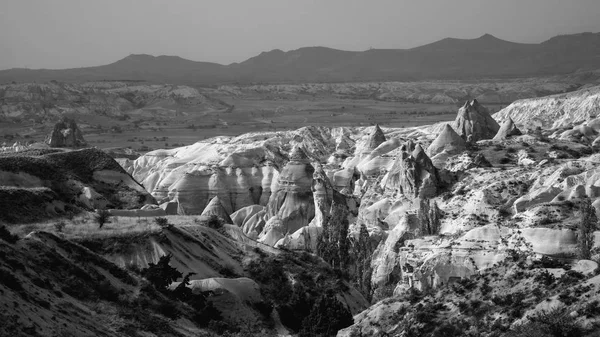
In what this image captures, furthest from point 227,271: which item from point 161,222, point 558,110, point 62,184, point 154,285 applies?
point 558,110

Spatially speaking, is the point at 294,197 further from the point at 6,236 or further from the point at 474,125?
the point at 6,236

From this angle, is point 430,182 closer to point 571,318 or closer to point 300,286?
point 300,286

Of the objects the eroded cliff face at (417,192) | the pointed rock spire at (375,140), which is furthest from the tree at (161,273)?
the pointed rock spire at (375,140)

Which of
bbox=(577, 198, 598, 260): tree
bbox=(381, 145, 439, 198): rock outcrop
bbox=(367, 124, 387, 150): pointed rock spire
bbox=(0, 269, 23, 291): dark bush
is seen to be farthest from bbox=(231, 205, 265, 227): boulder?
bbox=(0, 269, 23, 291): dark bush

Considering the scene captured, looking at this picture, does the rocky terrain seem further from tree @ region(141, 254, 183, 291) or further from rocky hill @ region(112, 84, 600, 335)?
tree @ region(141, 254, 183, 291)

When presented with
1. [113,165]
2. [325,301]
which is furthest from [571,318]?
[113,165]

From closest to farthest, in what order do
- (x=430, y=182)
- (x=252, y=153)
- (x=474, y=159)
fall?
(x=430, y=182) → (x=474, y=159) → (x=252, y=153)

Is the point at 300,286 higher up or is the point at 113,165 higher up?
the point at 113,165
